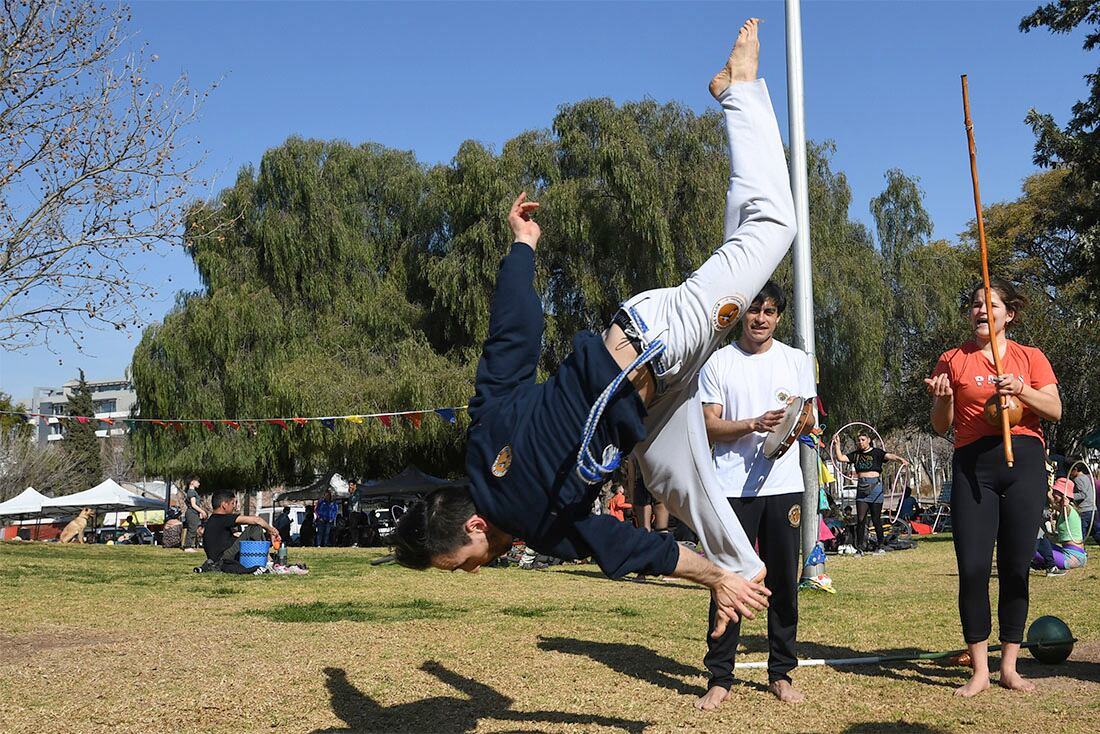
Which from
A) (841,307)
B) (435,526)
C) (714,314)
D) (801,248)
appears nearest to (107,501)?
→ (841,307)

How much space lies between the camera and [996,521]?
230 inches

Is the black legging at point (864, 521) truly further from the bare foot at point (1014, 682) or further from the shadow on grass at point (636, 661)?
the bare foot at point (1014, 682)

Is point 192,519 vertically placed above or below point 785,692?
below

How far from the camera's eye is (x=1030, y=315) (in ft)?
112

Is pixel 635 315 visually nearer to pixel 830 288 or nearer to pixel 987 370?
pixel 987 370

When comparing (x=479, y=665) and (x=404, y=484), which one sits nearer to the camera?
(x=479, y=665)

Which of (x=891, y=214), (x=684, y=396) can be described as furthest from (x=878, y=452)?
(x=891, y=214)

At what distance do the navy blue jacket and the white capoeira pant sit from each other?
219 millimetres

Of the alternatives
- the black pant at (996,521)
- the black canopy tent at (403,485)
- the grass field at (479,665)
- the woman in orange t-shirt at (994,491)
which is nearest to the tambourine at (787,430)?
the woman in orange t-shirt at (994,491)

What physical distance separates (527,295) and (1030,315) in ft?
112

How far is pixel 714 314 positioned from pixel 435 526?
1.37m

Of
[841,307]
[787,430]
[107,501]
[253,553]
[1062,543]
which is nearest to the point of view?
[787,430]

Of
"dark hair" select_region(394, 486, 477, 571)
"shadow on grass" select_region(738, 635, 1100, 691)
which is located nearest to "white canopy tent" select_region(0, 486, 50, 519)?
"shadow on grass" select_region(738, 635, 1100, 691)

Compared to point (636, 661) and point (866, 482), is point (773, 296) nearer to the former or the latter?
point (636, 661)
